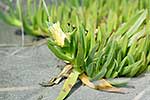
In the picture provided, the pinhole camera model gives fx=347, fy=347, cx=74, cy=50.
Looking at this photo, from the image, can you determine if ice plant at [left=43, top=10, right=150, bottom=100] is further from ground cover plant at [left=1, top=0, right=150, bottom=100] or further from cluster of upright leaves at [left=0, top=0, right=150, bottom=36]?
cluster of upright leaves at [left=0, top=0, right=150, bottom=36]

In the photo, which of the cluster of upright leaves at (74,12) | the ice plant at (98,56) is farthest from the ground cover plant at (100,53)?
the cluster of upright leaves at (74,12)

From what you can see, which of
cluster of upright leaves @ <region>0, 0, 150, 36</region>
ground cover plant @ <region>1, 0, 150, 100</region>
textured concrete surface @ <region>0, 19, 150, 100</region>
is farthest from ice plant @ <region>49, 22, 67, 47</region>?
cluster of upright leaves @ <region>0, 0, 150, 36</region>

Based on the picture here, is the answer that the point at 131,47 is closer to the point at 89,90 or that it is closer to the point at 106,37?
the point at 106,37

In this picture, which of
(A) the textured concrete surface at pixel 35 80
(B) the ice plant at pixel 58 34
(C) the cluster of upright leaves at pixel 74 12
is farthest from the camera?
(C) the cluster of upright leaves at pixel 74 12

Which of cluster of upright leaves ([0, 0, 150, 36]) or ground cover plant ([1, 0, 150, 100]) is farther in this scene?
cluster of upright leaves ([0, 0, 150, 36])

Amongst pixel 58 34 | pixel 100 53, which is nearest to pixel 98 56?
pixel 100 53

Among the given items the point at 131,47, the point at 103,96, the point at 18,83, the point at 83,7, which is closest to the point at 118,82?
the point at 103,96

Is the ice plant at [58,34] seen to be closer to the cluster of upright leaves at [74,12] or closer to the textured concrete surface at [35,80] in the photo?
the textured concrete surface at [35,80]

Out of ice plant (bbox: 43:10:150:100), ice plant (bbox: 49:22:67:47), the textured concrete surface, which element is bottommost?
the textured concrete surface
